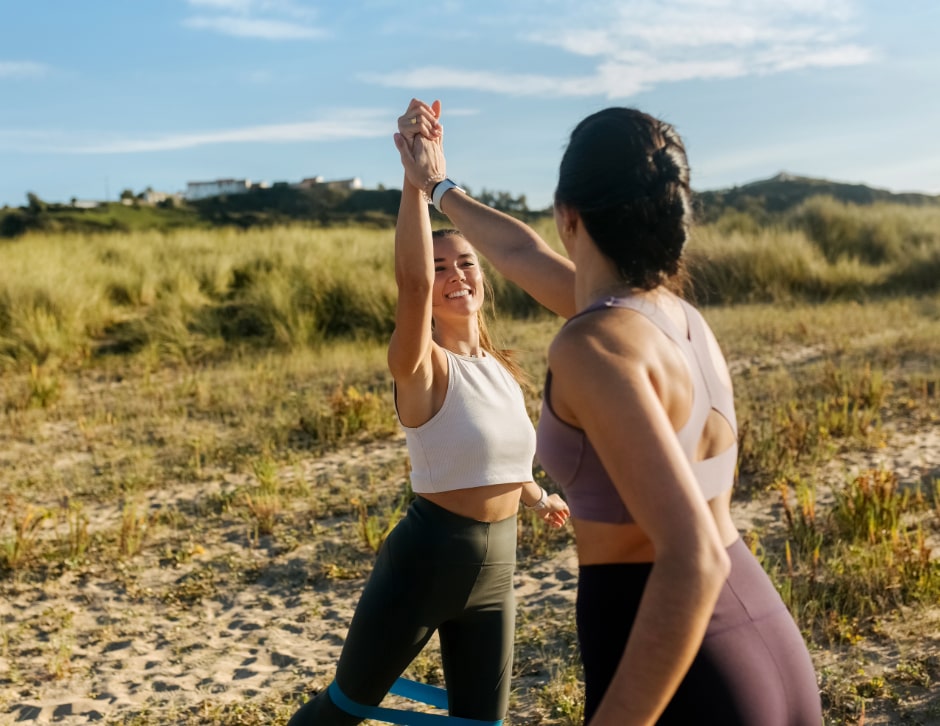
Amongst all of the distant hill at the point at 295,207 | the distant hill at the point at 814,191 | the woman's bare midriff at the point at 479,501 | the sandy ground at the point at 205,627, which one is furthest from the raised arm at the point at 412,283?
the distant hill at the point at 814,191

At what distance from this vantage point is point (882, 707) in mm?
3441

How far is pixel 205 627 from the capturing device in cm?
446

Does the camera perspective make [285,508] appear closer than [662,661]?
No

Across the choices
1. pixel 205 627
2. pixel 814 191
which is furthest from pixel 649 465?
pixel 814 191

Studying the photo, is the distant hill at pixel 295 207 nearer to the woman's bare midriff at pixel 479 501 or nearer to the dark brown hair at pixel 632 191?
the woman's bare midriff at pixel 479 501

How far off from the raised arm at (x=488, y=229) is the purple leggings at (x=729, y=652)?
0.83m

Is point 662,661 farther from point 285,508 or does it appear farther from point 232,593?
point 285,508

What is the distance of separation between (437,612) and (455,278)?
0.87 metres

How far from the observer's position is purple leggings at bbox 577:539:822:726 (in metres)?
1.30

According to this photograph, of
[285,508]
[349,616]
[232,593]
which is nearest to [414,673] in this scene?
[349,616]

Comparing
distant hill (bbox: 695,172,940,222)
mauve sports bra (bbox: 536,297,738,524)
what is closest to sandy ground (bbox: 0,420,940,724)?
mauve sports bra (bbox: 536,297,738,524)

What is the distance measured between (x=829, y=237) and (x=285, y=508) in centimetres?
1360

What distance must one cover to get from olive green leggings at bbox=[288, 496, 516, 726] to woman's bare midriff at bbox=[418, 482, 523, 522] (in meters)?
0.02

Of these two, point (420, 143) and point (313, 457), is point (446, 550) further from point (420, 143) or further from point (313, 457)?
point (313, 457)
